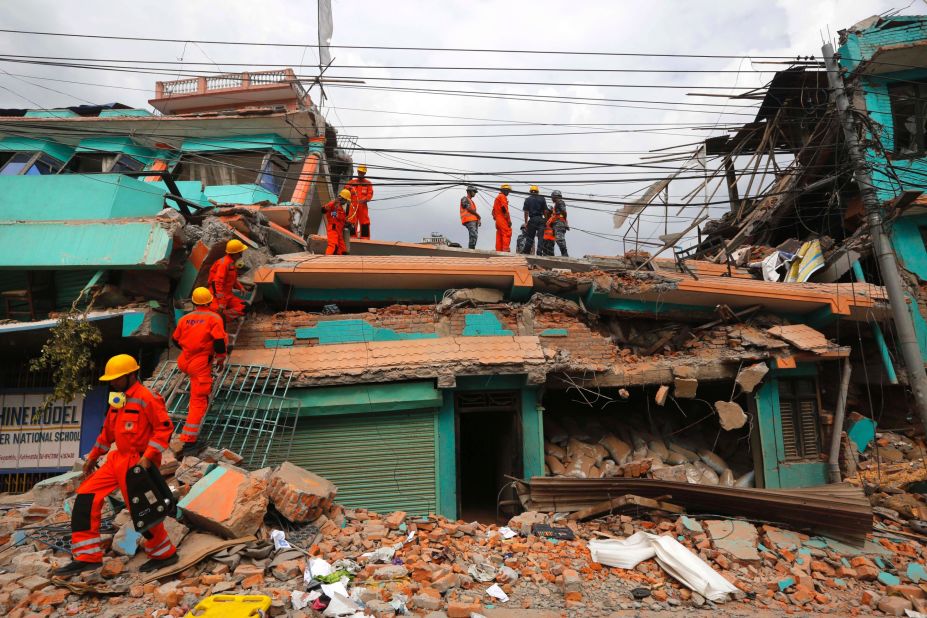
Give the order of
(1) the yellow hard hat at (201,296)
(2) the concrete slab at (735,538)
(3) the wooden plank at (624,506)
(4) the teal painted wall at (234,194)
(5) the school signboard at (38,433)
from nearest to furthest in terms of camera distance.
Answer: (2) the concrete slab at (735,538) → (3) the wooden plank at (624,506) → (1) the yellow hard hat at (201,296) → (5) the school signboard at (38,433) → (4) the teal painted wall at (234,194)

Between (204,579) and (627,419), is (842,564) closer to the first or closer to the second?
(627,419)

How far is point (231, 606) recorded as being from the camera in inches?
137

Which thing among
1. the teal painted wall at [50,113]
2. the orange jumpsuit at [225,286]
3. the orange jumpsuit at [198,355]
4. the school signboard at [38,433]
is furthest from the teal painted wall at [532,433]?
the teal painted wall at [50,113]

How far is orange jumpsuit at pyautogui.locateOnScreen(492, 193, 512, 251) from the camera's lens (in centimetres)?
1143

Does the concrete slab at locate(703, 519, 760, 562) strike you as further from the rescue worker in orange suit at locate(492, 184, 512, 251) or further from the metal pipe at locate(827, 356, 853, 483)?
the rescue worker in orange suit at locate(492, 184, 512, 251)

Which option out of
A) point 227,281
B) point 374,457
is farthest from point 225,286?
point 374,457

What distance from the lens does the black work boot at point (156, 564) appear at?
417cm

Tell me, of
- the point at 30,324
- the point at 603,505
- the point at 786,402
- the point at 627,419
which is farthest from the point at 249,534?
the point at 786,402

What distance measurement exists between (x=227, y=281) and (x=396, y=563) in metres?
4.56

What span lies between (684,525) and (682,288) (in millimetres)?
3705

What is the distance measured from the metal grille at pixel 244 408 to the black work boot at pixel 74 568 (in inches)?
80.0

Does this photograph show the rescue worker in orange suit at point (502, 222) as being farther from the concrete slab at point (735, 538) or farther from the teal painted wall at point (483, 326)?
the concrete slab at point (735, 538)

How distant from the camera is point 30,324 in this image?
7.05 meters

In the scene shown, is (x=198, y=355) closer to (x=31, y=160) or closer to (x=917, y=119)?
(x=31, y=160)
